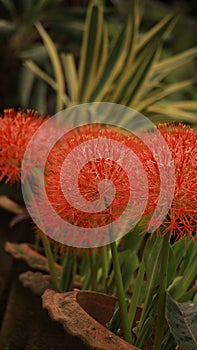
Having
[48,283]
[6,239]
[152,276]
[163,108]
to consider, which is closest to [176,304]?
[152,276]

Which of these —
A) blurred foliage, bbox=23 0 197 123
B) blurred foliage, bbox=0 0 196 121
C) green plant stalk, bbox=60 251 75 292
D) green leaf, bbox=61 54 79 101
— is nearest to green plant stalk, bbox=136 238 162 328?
green plant stalk, bbox=60 251 75 292

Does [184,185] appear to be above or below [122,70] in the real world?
below

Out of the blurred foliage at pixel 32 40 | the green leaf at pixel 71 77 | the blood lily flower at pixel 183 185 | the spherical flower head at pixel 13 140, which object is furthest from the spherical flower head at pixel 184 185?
the blurred foliage at pixel 32 40

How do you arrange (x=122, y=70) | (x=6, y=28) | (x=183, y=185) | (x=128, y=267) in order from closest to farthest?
(x=183, y=185) → (x=128, y=267) → (x=122, y=70) → (x=6, y=28)

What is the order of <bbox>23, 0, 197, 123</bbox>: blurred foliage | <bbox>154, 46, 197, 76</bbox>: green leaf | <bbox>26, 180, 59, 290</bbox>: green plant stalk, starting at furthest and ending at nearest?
<bbox>154, 46, 197, 76</bbox>: green leaf → <bbox>23, 0, 197, 123</bbox>: blurred foliage → <bbox>26, 180, 59, 290</bbox>: green plant stalk

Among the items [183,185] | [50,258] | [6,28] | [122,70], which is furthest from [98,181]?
[6,28]

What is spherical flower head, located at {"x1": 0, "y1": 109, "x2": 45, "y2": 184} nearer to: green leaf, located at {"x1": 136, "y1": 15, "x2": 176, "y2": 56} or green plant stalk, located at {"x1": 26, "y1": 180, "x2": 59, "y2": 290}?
green plant stalk, located at {"x1": 26, "y1": 180, "x2": 59, "y2": 290}

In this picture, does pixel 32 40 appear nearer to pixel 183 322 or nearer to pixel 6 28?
pixel 6 28

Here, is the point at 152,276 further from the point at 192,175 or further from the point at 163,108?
the point at 163,108
